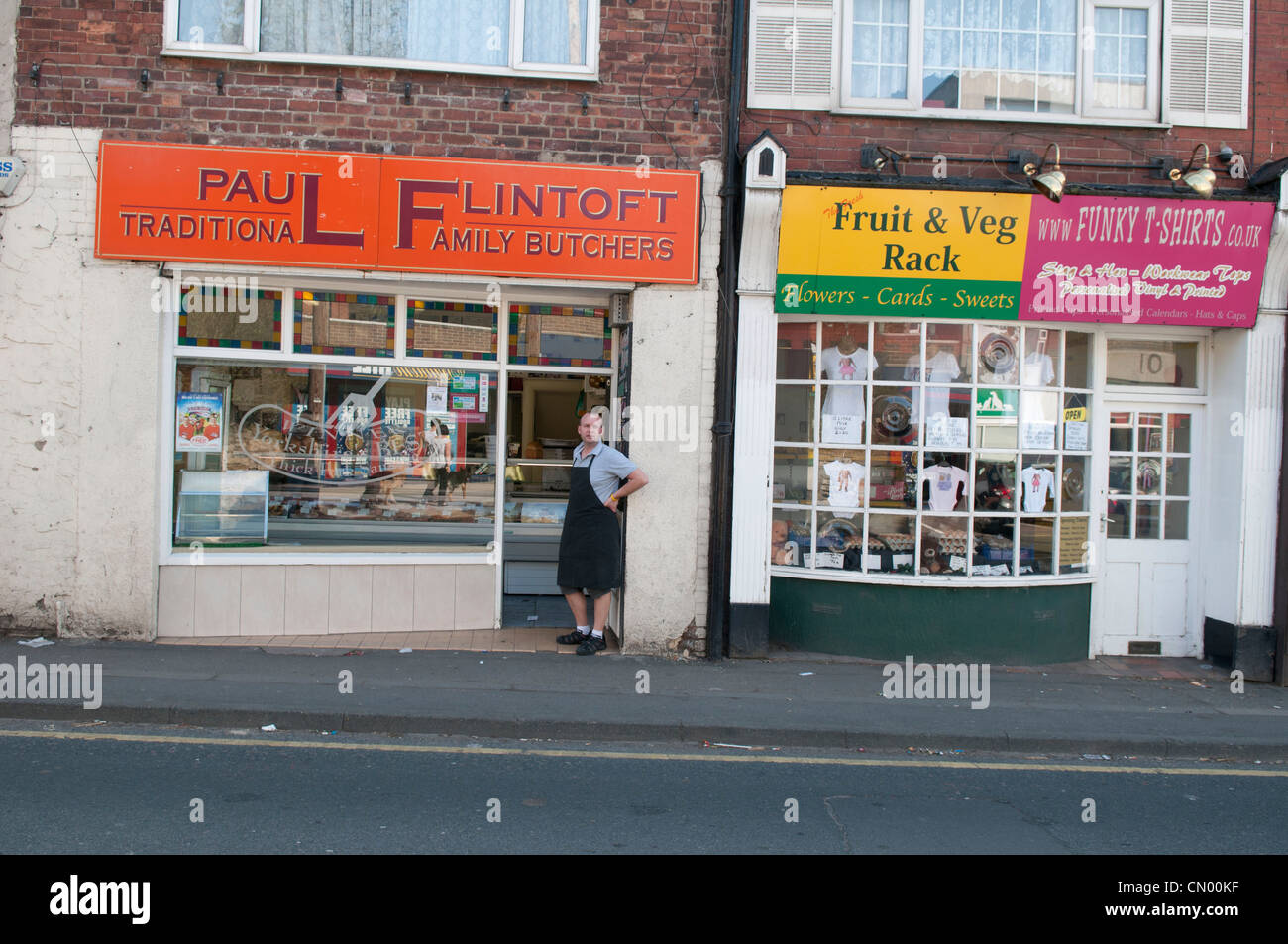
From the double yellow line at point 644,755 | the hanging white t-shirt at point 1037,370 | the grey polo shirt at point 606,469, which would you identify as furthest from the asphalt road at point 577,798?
the hanging white t-shirt at point 1037,370

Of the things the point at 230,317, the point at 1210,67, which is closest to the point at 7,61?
the point at 230,317

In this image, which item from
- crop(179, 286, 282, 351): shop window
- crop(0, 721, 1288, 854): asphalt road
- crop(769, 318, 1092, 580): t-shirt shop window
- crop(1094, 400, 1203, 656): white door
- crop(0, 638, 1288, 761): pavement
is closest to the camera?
crop(0, 721, 1288, 854): asphalt road

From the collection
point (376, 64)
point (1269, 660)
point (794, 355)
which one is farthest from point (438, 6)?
point (1269, 660)

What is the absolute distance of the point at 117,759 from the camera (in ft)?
18.7

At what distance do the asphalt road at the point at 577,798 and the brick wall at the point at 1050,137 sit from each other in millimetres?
4985

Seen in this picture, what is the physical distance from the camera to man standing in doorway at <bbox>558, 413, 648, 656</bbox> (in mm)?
8406

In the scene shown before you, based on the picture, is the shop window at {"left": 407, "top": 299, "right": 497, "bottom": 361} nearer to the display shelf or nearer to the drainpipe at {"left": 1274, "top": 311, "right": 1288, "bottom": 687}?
the display shelf

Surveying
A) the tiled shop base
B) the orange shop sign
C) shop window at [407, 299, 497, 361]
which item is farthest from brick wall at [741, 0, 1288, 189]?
the tiled shop base

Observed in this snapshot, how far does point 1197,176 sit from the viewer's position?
327 inches

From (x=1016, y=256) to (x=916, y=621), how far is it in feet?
10.6

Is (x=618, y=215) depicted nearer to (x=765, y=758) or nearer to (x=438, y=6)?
Answer: (x=438, y=6)

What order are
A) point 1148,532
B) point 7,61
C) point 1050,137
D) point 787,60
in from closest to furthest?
point 7,61, point 787,60, point 1050,137, point 1148,532

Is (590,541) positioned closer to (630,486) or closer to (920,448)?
(630,486)

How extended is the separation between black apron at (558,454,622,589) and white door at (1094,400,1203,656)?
4546 mm
